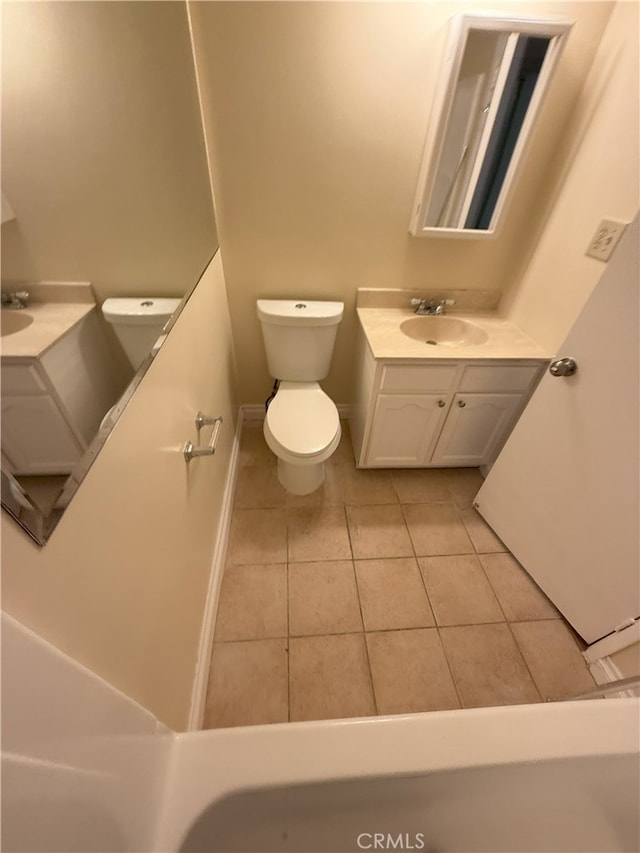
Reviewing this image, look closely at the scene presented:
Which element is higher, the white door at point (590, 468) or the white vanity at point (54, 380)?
the white vanity at point (54, 380)

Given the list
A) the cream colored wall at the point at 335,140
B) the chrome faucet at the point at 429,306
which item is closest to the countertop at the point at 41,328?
the cream colored wall at the point at 335,140

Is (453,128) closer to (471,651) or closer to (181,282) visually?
(181,282)

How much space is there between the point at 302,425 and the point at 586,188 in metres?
1.37

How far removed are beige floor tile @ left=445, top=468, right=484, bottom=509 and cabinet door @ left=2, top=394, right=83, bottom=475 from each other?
1633 mm

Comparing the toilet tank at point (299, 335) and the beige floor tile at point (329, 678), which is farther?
the toilet tank at point (299, 335)

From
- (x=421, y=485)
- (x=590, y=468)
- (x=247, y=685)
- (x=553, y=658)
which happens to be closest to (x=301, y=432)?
(x=421, y=485)

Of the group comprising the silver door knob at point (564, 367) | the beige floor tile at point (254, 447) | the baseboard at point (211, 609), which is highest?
the silver door knob at point (564, 367)

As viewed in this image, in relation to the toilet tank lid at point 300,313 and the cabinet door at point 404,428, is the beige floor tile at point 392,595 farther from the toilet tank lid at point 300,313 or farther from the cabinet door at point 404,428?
the toilet tank lid at point 300,313

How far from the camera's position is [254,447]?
1919 millimetres

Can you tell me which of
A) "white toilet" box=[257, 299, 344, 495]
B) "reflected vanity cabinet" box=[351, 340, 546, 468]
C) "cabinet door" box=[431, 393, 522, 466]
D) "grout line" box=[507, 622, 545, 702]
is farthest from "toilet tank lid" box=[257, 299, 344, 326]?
"grout line" box=[507, 622, 545, 702]

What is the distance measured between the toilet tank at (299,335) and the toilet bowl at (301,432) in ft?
0.28

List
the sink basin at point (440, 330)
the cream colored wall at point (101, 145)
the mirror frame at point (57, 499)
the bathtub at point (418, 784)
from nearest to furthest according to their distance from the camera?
the mirror frame at point (57, 499) → the cream colored wall at point (101, 145) → the bathtub at point (418, 784) → the sink basin at point (440, 330)

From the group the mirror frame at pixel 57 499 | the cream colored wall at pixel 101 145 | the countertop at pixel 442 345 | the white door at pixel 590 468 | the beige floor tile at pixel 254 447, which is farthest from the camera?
the beige floor tile at pixel 254 447

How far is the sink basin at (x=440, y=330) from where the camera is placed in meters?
1.60
